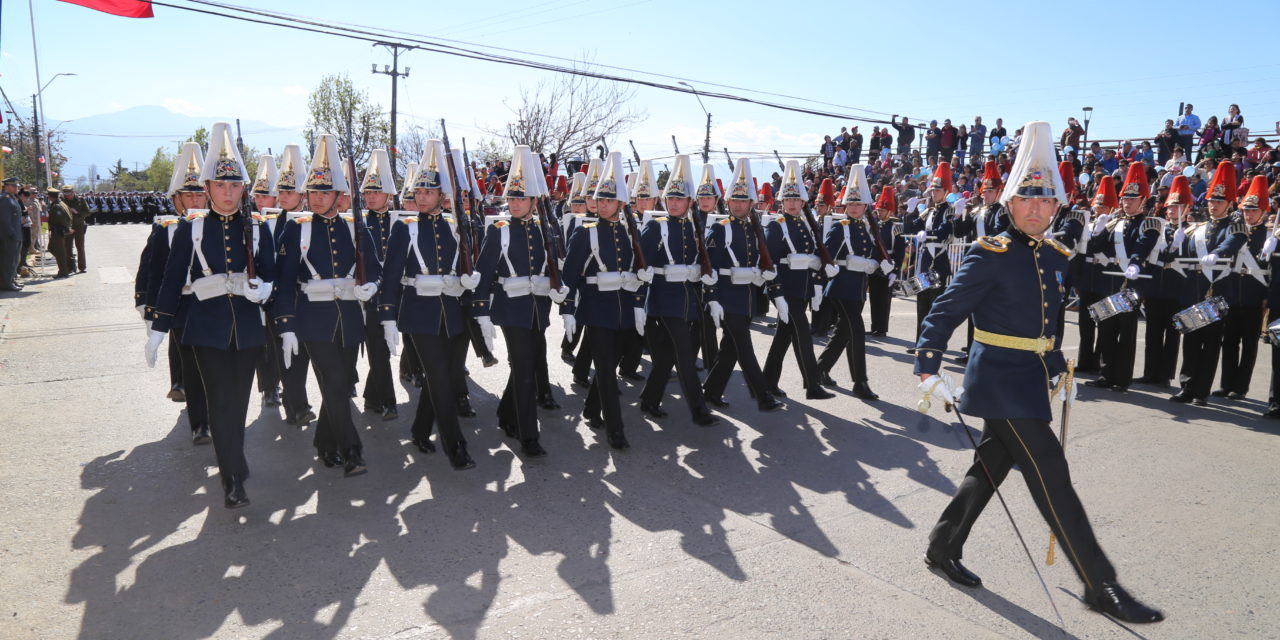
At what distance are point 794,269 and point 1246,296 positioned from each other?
4.17 m

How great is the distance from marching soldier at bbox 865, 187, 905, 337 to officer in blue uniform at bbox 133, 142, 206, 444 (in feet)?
25.5

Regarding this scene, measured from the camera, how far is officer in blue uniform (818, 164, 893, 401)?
26.9 feet

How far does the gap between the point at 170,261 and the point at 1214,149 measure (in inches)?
753

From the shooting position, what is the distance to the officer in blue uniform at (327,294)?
223 inches

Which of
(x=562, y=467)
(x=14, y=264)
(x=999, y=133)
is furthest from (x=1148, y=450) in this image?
(x=999, y=133)

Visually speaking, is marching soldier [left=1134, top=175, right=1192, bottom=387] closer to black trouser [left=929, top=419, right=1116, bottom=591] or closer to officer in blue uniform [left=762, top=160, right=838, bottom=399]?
officer in blue uniform [left=762, top=160, right=838, bottom=399]

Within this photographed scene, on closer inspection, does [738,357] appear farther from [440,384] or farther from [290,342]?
[290,342]

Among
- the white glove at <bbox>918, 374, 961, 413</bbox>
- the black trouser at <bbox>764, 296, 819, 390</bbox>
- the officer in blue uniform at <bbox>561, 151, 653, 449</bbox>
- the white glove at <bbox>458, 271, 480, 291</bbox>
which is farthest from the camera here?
the black trouser at <bbox>764, 296, 819, 390</bbox>

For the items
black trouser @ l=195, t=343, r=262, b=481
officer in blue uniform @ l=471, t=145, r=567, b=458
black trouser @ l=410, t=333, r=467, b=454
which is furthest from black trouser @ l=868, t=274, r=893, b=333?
black trouser @ l=195, t=343, r=262, b=481

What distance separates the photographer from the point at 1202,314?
316 inches

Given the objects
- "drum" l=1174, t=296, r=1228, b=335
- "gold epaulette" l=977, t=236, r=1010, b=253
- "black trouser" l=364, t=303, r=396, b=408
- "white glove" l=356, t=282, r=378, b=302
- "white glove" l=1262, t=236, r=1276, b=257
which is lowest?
"black trouser" l=364, t=303, r=396, b=408

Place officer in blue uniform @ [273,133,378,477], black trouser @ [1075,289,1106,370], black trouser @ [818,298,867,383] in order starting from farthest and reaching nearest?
1. black trouser @ [1075,289,1106,370]
2. black trouser @ [818,298,867,383]
3. officer in blue uniform @ [273,133,378,477]

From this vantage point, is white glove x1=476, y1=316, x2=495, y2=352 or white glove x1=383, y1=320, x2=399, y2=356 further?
white glove x1=476, y1=316, x2=495, y2=352

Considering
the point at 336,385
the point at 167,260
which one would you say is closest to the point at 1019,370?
the point at 336,385
